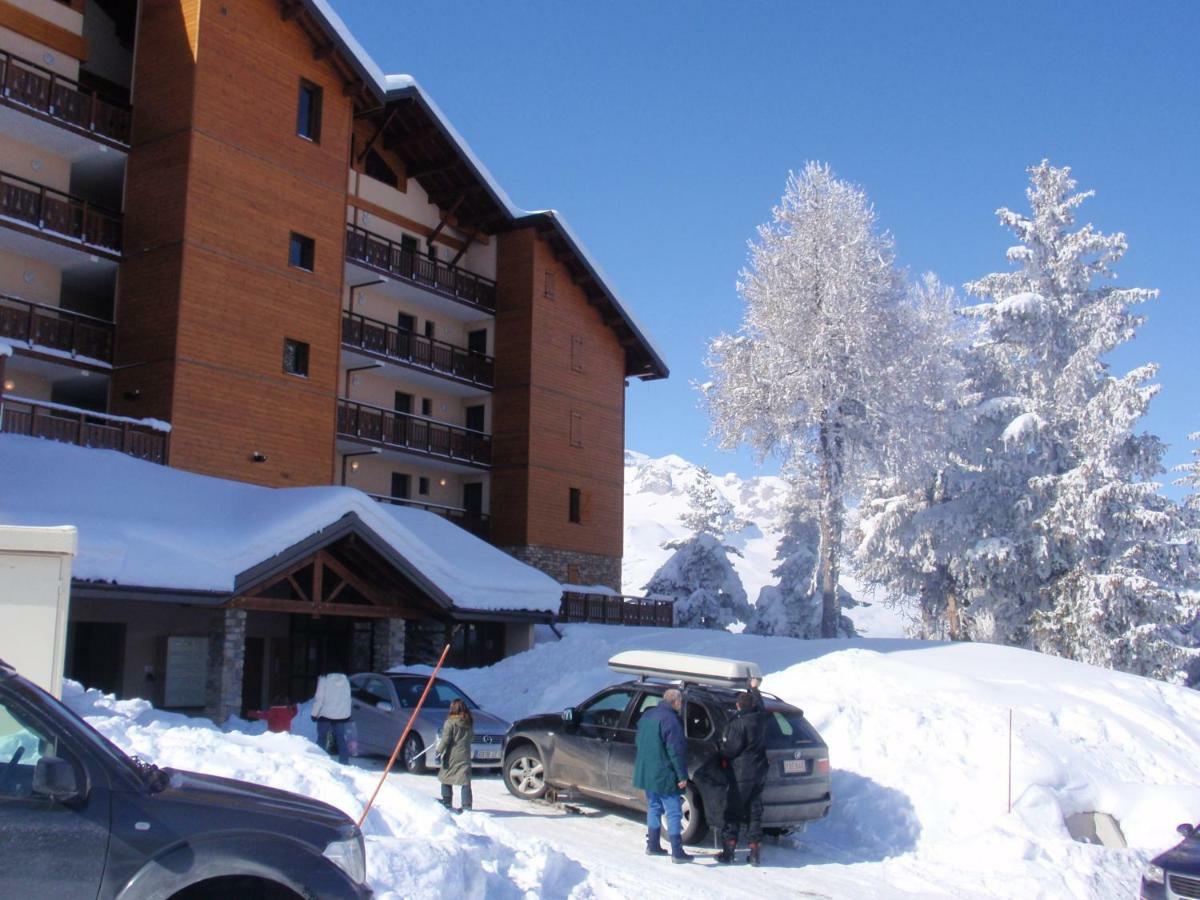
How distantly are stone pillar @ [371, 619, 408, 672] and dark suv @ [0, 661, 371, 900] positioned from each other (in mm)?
19805

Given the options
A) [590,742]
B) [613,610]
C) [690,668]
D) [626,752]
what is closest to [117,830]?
[626,752]

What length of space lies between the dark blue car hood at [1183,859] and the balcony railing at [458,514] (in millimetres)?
25453

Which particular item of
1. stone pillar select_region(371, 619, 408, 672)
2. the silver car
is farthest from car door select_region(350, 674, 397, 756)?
stone pillar select_region(371, 619, 408, 672)

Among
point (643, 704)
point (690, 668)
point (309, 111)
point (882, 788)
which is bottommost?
point (882, 788)

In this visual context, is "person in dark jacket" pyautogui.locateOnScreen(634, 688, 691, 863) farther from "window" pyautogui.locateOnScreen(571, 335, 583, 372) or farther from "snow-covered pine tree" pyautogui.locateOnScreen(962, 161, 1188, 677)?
"window" pyautogui.locateOnScreen(571, 335, 583, 372)

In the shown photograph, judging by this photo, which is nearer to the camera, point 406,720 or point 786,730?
point 786,730

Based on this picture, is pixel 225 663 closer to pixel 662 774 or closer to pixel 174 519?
pixel 174 519

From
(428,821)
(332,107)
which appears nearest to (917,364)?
(332,107)

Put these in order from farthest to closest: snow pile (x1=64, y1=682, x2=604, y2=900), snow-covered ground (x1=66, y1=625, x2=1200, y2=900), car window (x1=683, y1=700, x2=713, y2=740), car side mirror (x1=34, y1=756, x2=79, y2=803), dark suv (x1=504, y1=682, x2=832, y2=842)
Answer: car window (x1=683, y1=700, x2=713, y2=740), dark suv (x1=504, y1=682, x2=832, y2=842), snow-covered ground (x1=66, y1=625, x2=1200, y2=900), snow pile (x1=64, y1=682, x2=604, y2=900), car side mirror (x1=34, y1=756, x2=79, y2=803)

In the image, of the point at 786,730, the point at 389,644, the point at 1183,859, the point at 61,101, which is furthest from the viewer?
the point at 61,101

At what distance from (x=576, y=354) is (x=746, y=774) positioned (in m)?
27.2

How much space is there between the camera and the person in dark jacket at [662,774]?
39.3 feet

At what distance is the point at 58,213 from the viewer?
85.7 feet

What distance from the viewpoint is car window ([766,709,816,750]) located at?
13133mm
